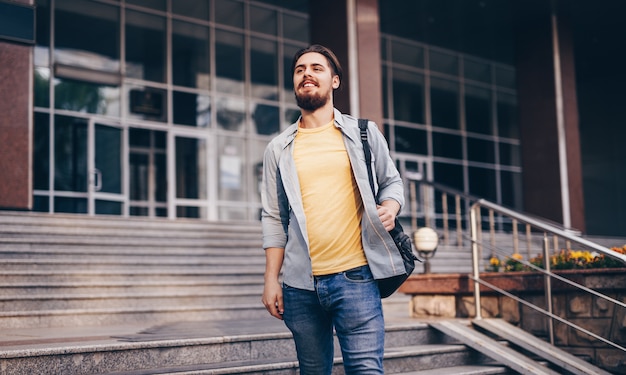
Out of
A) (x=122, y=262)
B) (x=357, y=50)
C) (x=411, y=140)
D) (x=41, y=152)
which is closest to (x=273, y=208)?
(x=122, y=262)

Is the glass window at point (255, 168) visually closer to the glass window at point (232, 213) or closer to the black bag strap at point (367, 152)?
the glass window at point (232, 213)

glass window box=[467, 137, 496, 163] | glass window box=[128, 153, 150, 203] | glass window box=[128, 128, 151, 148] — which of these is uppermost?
glass window box=[467, 137, 496, 163]

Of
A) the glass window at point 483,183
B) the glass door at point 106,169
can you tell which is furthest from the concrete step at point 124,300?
the glass window at point 483,183

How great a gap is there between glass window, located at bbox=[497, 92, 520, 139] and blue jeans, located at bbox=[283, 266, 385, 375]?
22.1 m

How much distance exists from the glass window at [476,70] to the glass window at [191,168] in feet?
30.4

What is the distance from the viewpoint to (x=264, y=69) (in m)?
20.0

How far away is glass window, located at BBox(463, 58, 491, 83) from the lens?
2377 cm

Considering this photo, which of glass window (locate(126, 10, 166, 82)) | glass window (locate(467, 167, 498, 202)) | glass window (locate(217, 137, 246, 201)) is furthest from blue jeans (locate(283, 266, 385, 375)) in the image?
glass window (locate(467, 167, 498, 202))

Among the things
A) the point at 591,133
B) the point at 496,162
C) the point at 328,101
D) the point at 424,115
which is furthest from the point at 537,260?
the point at 591,133

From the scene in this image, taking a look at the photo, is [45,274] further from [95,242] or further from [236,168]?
[236,168]

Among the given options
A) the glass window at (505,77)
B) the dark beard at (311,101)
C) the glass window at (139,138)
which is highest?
the glass window at (505,77)

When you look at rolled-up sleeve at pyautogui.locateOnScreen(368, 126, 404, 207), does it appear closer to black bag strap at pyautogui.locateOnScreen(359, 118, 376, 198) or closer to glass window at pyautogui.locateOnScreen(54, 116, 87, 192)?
black bag strap at pyautogui.locateOnScreen(359, 118, 376, 198)

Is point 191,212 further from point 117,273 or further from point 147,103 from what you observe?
point 117,273

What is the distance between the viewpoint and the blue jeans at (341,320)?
10.6ft
